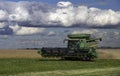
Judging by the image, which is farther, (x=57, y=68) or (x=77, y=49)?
(x=77, y=49)

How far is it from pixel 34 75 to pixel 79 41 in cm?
2629

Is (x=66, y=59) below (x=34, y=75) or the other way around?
below

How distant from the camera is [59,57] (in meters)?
54.8

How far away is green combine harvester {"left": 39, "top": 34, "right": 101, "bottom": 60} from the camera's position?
52594 mm

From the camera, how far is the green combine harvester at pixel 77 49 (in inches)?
2071

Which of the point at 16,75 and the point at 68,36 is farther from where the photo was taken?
the point at 68,36

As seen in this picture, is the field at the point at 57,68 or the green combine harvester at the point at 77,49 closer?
the field at the point at 57,68

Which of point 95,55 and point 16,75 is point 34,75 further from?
point 95,55

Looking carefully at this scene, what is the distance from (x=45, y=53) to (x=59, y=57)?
240 centimetres

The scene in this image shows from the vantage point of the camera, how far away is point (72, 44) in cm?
5534

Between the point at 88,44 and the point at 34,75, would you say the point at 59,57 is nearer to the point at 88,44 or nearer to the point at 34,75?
the point at 88,44

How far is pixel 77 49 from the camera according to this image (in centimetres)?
5309

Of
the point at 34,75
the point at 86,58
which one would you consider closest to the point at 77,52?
the point at 86,58

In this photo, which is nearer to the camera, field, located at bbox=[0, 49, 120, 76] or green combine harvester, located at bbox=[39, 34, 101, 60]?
field, located at bbox=[0, 49, 120, 76]
